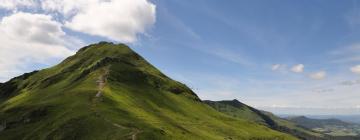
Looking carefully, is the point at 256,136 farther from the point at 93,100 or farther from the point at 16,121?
the point at 16,121

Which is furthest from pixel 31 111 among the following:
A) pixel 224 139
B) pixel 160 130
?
pixel 224 139

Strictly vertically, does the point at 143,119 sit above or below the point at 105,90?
below

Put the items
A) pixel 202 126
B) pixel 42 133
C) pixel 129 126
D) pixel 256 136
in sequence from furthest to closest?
1. pixel 256 136
2. pixel 202 126
3. pixel 42 133
4. pixel 129 126

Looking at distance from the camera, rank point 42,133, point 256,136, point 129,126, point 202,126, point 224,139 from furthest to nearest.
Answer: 1. point 256,136
2. point 202,126
3. point 224,139
4. point 42,133
5. point 129,126

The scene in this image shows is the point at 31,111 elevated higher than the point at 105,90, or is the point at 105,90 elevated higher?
the point at 105,90

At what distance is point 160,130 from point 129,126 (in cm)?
985

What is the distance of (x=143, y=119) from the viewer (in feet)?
454

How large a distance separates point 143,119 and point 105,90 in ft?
145

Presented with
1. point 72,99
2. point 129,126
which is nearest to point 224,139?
point 129,126

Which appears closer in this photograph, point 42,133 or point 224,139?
point 42,133

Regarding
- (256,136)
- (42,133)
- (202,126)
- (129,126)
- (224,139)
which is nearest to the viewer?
(129,126)

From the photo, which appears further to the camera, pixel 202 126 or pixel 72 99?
pixel 202 126

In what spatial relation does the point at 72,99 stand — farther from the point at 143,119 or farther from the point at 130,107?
the point at 143,119

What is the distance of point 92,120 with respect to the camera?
411ft
